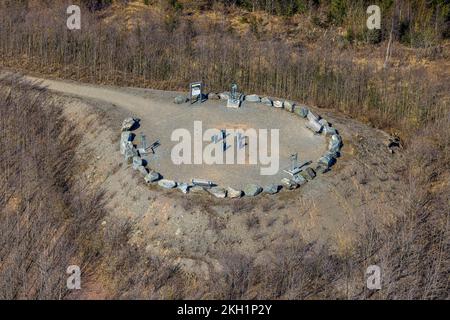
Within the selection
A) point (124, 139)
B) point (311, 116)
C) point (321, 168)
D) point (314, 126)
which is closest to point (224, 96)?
point (311, 116)

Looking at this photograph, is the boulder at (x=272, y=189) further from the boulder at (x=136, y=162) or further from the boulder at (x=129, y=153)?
the boulder at (x=129, y=153)

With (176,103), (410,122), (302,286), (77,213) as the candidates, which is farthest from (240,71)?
(302,286)

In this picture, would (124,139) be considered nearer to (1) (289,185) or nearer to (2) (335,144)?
(1) (289,185)

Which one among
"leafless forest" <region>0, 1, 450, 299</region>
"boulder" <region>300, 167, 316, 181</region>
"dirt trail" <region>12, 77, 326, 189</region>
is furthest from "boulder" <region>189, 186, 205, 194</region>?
"boulder" <region>300, 167, 316, 181</region>

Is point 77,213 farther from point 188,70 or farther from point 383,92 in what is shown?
point 383,92

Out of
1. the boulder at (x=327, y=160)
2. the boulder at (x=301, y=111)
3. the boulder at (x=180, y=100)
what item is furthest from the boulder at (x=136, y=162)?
the boulder at (x=301, y=111)
